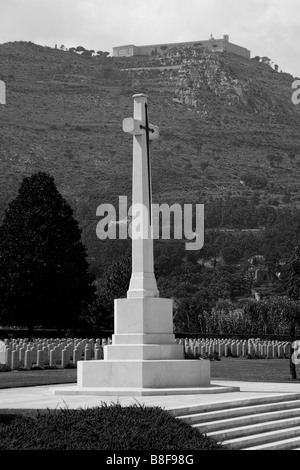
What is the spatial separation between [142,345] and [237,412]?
14.0 ft

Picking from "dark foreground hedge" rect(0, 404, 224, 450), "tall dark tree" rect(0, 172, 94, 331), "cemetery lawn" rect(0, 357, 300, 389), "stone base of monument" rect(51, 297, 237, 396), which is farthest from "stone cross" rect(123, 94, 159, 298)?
"tall dark tree" rect(0, 172, 94, 331)

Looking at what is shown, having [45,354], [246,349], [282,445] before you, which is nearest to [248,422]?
[282,445]

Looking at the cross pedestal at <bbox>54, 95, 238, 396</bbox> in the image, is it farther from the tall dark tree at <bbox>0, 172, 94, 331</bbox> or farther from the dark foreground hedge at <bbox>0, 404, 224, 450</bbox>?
the tall dark tree at <bbox>0, 172, 94, 331</bbox>

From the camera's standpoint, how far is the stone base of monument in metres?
19.0

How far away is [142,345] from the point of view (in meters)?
19.5

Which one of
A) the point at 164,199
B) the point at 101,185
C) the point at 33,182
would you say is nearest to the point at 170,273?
the point at 164,199

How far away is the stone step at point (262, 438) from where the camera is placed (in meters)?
13.8

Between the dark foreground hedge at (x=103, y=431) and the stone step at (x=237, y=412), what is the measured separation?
992mm

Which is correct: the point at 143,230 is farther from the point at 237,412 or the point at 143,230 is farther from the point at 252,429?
the point at 252,429

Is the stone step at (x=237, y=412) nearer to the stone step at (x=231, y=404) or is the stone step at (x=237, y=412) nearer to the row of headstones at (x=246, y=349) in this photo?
the stone step at (x=231, y=404)

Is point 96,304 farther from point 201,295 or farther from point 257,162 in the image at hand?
point 257,162

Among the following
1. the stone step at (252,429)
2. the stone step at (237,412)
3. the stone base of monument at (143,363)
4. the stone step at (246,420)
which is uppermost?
the stone base of monument at (143,363)

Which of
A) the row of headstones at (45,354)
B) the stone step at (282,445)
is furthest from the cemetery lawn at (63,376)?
the stone step at (282,445)

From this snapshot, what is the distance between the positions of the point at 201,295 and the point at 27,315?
69100 millimetres
